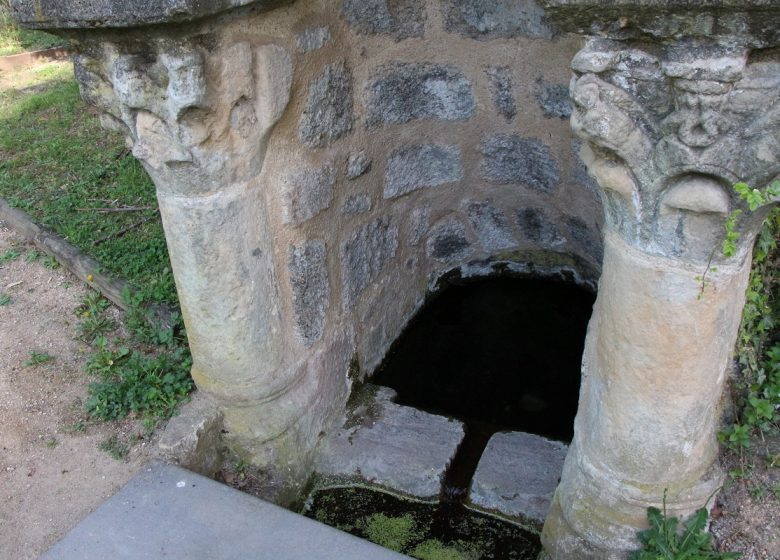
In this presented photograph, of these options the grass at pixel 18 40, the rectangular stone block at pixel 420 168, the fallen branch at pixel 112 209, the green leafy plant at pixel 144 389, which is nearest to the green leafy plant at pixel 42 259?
the fallen branch at pixel 112 209

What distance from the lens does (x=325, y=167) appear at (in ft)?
8.27

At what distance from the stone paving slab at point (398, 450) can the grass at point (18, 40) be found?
6109 millimetres

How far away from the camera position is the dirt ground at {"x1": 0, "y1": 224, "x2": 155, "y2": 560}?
231cm

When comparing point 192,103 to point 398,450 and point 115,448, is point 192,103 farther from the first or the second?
point 398,450

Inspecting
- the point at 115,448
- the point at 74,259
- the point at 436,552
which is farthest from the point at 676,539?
the point at 74,259

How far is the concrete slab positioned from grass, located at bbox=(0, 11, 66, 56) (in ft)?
20.9

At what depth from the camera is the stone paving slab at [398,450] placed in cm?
263

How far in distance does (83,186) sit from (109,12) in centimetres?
301

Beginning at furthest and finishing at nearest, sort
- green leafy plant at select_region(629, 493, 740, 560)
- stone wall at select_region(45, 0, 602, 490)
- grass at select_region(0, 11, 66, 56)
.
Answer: grass at select_region(0, 11, 66, 56)
stone wall at select_region(45, 0, 602, 490)
green leafy plant at select_region(629, 493, 740, 560)

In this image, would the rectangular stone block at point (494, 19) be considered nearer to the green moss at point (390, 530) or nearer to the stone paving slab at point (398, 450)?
the stone paving slab at point (398, 450)

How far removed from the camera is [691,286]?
5.21 ft

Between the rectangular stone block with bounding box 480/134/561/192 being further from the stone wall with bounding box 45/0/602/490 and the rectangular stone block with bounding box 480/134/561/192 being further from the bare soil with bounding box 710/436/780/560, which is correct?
the bare soil with bounding box 710/436/780/560

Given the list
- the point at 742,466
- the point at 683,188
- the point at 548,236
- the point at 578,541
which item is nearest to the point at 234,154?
the point at 683,188

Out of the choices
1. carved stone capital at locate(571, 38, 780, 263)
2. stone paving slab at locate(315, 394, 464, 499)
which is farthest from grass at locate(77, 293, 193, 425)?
carved stone capital at locate(571, 38, 780, 263)
